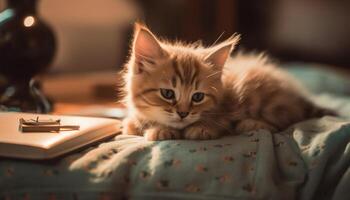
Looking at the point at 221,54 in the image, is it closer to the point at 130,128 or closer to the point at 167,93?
the point at 167,93

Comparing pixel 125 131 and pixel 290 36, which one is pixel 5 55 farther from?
pixel 290 36

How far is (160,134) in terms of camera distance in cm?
111

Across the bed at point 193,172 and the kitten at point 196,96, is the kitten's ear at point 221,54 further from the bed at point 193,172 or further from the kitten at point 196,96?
the bed at point 193,172

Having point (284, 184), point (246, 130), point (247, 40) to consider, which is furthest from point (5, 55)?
point (247, 40)

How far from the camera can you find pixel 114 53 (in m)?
3.29

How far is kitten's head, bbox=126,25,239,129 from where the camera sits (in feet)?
3.82

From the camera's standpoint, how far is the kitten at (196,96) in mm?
1164

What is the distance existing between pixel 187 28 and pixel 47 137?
228 centimetres

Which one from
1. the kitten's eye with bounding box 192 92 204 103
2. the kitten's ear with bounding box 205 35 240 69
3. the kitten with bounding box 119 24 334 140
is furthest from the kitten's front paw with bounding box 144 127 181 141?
the kitten's ear with bounding box 205 35 240 69

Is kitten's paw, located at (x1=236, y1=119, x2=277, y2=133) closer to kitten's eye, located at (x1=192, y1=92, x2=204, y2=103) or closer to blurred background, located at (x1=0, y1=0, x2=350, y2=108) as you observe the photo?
kitten's eye, located at (x1=192, y1=92, x2=204, y2=103)

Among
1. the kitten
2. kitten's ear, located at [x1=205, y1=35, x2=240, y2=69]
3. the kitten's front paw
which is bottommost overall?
the kitten's front paw

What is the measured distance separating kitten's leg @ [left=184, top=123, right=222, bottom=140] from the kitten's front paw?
0.03 metres

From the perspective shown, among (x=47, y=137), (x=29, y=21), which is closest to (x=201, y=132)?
(x=47, y=137)

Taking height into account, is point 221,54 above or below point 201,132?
above
